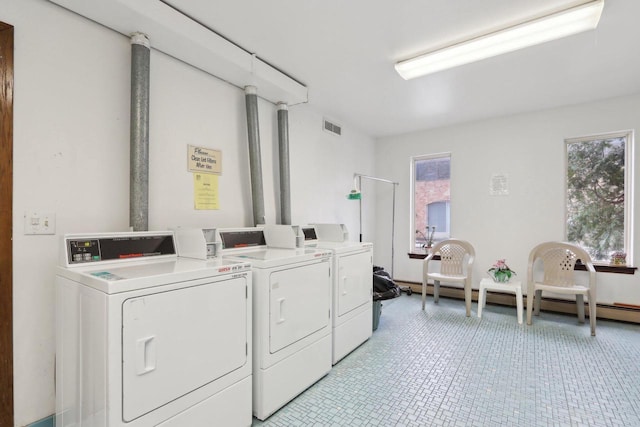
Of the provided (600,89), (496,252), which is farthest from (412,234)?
(600,89)

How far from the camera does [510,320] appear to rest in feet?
11.8

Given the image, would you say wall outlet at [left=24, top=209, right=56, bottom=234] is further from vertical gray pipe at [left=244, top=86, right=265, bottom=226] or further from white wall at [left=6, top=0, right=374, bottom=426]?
vertical gray pipe at [left=244, top=86, right=265, bottom=226]

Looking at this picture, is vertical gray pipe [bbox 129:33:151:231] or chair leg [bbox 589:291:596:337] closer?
vertical gray pipe [bbox 129:33:151:231]

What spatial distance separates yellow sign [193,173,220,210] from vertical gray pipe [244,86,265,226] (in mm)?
324

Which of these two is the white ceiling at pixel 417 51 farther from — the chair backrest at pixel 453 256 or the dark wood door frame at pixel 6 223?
the chair backrest at pixel 453 256

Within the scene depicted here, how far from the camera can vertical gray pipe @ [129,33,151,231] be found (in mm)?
1900

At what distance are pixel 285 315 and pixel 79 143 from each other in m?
1.63

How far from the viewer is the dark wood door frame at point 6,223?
4.96 ft

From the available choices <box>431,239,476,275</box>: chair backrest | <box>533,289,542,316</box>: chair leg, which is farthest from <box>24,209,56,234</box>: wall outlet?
<box>533,289,542,316</box>: chair leg

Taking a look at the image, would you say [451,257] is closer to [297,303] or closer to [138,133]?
[297,303]

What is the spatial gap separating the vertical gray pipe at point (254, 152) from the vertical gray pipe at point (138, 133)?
0.88 m

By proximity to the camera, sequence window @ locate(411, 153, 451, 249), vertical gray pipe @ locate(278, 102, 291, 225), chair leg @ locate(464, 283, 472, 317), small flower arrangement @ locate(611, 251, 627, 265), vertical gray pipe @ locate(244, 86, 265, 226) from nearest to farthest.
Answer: vertical gray pipe @ locate(244, 86, 265, 226) → vertical gray pipe @ locate(278, 102, 291, 225) → small flower arrangement @ locate(611, 251, 627, 265) → chair leg @ locate(464, 283, 472, 317) → window @ locate(411, 153, 451, 249)

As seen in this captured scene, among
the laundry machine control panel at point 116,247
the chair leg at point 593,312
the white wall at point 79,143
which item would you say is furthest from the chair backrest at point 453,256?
the laundry machine control panel at point 116,247

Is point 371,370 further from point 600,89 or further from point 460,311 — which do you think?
point 600,89
